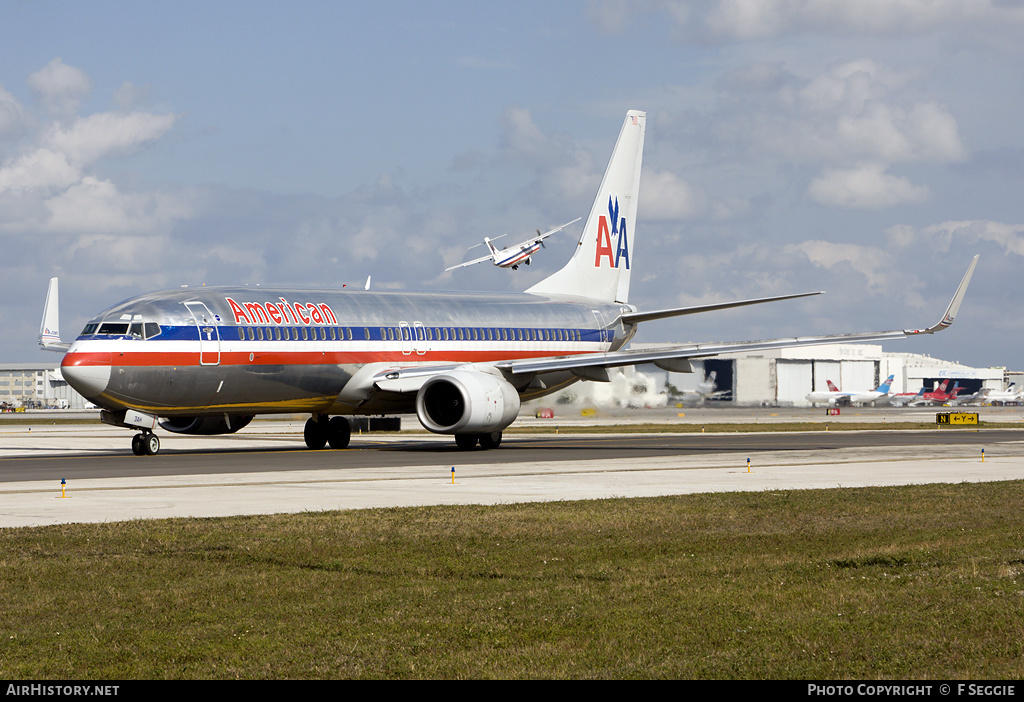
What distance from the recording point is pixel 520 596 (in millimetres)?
11188

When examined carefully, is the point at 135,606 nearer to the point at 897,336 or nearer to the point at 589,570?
the point at 589,570

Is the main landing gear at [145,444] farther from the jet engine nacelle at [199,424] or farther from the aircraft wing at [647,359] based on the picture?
the aircraft wing at [647,359]

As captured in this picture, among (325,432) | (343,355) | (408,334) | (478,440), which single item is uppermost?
(408,334)

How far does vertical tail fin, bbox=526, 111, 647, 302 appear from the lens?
46375 millimetres

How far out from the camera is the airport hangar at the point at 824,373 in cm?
13462

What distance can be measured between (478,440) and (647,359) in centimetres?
588

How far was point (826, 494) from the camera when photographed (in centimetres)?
2112

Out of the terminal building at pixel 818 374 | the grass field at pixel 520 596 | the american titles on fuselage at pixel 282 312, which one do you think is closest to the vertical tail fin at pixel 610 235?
the american titles on fuselage at pixel 282 312

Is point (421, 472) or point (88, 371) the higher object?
point (88, 371)

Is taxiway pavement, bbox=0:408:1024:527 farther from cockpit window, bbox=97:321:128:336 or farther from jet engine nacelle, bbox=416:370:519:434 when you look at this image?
cockpit window, bbox=97:321:128:336

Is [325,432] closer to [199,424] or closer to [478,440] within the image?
[199,424]

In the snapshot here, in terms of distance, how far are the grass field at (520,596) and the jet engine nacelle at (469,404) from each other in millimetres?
16118

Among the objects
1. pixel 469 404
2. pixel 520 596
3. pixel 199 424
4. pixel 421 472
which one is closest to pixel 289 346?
pixel 199 424
